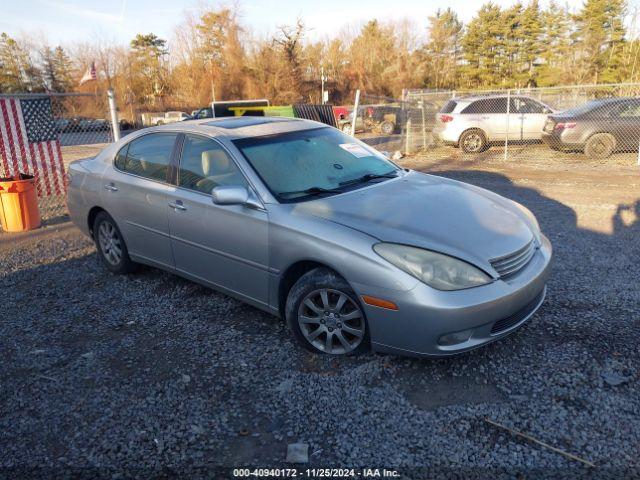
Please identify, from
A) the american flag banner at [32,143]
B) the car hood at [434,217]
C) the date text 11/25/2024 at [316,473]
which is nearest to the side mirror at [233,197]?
the car hood at [434,217]

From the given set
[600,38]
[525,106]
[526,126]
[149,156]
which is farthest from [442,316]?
[600,38]

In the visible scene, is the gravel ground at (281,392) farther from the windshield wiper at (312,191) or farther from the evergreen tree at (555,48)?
the evergreen tree at (555,48)

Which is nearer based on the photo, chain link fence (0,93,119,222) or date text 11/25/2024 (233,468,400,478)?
date text 11/25/2024 (233,468,400,478)

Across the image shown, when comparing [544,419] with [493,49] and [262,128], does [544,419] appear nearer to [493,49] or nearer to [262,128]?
[262,128]

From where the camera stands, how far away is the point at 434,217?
3381 mm

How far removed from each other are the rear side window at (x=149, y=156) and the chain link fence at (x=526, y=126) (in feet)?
28.6

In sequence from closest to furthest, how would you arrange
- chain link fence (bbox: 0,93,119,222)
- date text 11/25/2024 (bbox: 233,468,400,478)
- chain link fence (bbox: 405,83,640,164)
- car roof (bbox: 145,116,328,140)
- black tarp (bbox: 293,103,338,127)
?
date text 11/25/2024 (bbox: 233,468,400,478) < car roof (bbox: 145,116,328,140) < chain link fence (bbox: 0,93,119,222) < chain link fence (bbox: 405,83,640,164) < black tarp (bbox: 293,103,338,127)

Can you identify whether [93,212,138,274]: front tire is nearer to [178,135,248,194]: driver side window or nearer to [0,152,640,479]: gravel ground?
[0,152,640,479]: gravel ground

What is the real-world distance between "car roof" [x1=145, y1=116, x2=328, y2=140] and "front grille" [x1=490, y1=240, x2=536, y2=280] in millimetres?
2130

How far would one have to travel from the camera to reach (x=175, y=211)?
415 centimetres

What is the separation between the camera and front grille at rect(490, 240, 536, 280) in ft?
10.1

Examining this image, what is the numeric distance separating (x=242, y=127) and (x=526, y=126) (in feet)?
37.6

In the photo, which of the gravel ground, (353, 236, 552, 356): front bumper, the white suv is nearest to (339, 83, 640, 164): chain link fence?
the white suv

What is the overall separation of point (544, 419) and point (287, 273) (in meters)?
1.80
